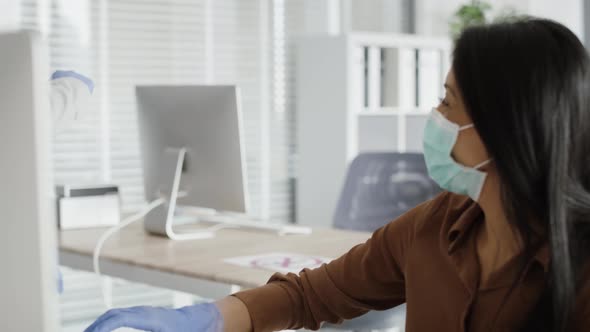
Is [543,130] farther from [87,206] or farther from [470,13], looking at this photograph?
[470,13]

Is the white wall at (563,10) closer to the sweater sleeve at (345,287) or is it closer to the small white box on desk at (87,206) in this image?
the small white box on desk at (87,206)

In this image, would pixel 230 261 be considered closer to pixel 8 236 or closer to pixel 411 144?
pixel 8 236

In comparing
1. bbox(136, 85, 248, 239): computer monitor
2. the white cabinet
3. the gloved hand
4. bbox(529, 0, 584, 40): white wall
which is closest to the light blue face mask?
the gloved hand

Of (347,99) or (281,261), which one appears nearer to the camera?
(281,261)

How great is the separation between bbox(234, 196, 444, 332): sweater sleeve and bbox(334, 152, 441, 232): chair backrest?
1783 millimetres

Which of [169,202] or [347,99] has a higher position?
[347,99]

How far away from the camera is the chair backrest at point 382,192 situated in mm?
3345

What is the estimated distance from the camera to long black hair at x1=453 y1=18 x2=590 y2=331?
4.00 ft

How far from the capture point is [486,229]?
4.60ft

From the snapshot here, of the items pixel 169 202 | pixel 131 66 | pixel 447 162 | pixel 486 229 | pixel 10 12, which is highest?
pixel 10 12

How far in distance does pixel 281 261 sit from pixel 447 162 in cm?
97

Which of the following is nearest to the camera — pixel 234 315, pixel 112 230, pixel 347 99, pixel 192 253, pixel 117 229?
pixel 234 315

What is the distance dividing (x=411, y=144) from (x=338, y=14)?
2.70ft

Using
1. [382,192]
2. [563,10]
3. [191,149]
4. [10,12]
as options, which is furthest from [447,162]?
[563,10]
